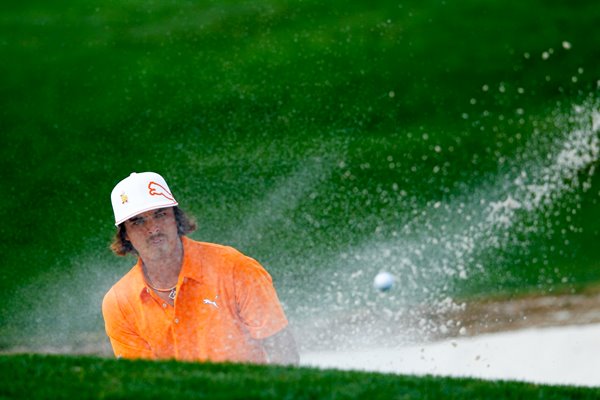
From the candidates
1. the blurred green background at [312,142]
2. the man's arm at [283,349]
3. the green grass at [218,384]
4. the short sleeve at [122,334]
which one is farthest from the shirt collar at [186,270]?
the blurred green background at [312,142]

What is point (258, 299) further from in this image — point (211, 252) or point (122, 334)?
point (122, 334)

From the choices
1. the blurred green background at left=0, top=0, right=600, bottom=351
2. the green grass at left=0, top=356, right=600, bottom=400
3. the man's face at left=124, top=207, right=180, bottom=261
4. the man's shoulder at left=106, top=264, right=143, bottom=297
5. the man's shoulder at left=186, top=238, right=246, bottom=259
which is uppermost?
the blurred green background at left=0, top=0, right=600, bottom=351

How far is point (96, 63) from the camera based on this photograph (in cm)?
1315

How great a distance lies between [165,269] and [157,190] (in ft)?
1.35

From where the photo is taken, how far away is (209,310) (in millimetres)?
6129

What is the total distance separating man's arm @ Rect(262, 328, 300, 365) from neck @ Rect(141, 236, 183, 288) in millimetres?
569

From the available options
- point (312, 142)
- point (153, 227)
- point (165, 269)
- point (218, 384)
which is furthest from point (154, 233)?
point (312, 142)

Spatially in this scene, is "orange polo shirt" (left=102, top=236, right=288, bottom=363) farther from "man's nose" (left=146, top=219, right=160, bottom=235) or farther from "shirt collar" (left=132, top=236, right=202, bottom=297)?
"man's nose" (left=146, top=219, right=160, bottom=235)

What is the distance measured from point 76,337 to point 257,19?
5.48m

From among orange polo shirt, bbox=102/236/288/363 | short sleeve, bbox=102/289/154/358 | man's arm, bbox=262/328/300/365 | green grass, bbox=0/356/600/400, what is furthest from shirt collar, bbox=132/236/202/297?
green grass, bbox=0/356/600/400

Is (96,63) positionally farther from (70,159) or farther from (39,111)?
(70,159)

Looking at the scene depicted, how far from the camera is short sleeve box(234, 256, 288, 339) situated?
239 inches

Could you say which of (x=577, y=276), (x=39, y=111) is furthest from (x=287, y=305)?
(x=39, y=111)

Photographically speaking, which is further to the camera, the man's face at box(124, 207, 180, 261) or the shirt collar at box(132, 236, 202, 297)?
the man's face at box(124, 207, 180, 261)
